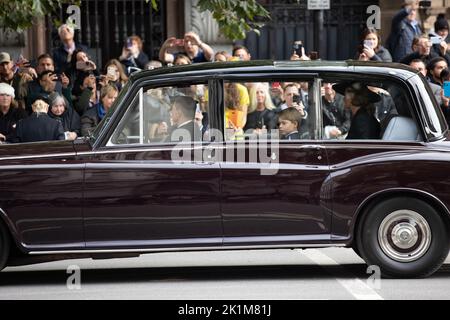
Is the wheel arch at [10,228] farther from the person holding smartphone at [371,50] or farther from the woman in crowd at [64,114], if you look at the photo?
the person holding smartphone at [371,50]

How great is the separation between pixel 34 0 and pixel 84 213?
3.91 metres

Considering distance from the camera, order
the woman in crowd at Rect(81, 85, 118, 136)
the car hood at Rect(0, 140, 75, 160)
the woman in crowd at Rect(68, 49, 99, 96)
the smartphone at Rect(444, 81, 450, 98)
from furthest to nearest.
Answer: the woman in crowd at Rect(68, 49, 99, 96)
the smartphone at Rect(444, 81, 450, 98)
the woman in crowd at Rect(81, 85, 118, 136)
the car hood at Rect(0, 140, 75, 160)

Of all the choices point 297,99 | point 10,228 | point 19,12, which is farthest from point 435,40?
point 10,228

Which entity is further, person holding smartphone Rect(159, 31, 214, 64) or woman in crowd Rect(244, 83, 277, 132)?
person holding smartphone Rect(159, 31, 214, 64)

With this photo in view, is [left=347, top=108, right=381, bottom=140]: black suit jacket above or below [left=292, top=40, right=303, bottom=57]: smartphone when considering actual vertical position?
below

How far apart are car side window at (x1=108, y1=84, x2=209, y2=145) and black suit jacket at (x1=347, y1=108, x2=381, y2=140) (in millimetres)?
1267

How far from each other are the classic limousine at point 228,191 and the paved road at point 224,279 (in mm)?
324

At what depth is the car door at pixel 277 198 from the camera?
10586mm

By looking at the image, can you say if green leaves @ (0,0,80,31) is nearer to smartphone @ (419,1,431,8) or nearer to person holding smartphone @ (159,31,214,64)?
person holding smartphone @ (159,31,214,64)

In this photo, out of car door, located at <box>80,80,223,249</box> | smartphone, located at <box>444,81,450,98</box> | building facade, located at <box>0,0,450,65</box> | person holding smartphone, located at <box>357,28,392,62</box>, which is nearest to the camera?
car door, located at <box>80,80,223,249</box>

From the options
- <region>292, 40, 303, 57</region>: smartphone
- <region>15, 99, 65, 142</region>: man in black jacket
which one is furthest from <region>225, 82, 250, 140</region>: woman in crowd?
<region>292, 40, 303, 57</region>: smartphone

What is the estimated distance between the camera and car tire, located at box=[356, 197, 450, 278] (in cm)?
1067

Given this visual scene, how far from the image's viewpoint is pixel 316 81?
10.9 meters

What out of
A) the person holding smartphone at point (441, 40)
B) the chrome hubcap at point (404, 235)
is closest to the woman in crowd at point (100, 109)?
the person holding smartphone at point (441, 40)
